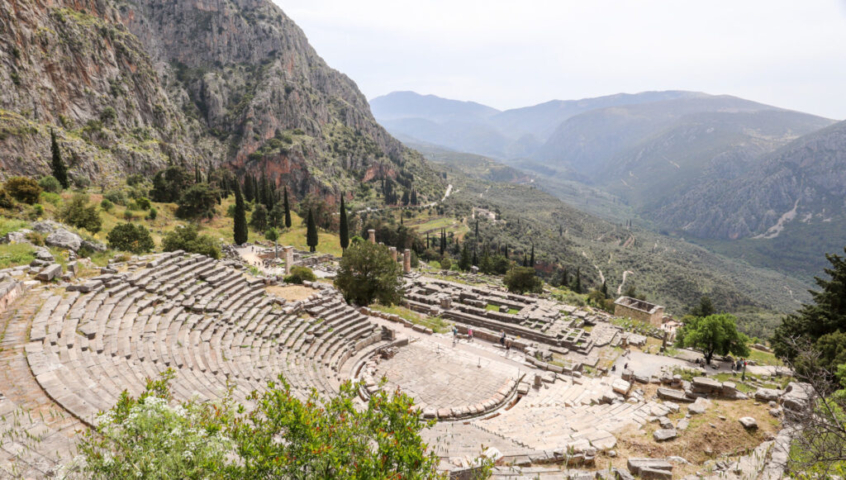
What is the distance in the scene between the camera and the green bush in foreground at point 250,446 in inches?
223

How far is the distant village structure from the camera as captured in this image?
126 feet

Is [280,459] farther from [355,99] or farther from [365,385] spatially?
[355,99]

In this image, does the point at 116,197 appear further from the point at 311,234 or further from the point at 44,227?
the point at 44,227

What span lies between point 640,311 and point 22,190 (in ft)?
178

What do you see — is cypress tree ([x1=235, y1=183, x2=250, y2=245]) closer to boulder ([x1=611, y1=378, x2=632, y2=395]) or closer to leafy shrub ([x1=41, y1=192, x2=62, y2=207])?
leafy shrub ([x1=41, y1=192, x2=62, y2=207])

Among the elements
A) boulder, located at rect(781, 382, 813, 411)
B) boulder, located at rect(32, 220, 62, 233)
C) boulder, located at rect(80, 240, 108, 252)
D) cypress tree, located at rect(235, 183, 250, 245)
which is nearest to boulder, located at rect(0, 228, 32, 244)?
boulder, located at rect(32, 220, 62, 233)

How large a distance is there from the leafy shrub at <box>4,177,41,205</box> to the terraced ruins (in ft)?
48.5

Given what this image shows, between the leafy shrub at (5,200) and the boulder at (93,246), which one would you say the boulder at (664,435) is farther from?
the leafy shrub at (5,200)

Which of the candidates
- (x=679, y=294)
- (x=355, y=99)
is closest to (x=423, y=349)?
(x=679, y=294)

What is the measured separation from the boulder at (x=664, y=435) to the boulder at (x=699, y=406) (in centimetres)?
310

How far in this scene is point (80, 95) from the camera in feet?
198

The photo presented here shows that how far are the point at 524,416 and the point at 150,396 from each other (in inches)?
613

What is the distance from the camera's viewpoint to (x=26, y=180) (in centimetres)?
2748

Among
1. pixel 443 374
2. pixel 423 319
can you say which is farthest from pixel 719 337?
pixel 423 319
